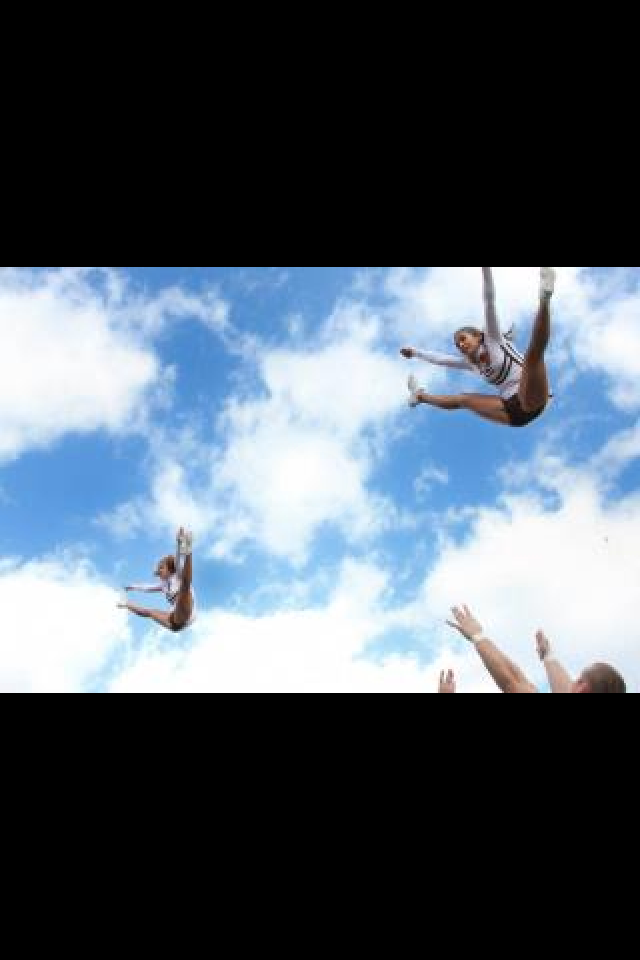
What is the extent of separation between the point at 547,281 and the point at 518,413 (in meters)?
1.43

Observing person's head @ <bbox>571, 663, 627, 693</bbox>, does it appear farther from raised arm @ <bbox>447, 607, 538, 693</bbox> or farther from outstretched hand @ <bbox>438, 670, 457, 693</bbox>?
outstretched hand @ <bbox>438, 670, 457, 693</bbox>

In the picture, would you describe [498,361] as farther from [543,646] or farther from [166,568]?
[166,568]

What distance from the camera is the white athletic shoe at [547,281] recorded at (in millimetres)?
3766

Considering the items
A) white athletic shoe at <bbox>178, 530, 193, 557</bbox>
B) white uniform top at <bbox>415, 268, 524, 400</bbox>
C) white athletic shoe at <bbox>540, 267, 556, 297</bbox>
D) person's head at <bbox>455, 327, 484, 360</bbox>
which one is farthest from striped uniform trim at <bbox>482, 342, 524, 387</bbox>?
white athletic shoe at <bbox>178, 530, 193, 557</bbox>

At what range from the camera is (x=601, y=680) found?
2.07m

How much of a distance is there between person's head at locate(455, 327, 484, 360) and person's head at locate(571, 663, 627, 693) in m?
3.38

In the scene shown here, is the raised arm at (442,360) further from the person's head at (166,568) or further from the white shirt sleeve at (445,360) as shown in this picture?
the person's head at (166,568)

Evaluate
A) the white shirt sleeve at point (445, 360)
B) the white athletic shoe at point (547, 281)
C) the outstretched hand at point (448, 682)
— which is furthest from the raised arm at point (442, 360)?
the outstretched hand at point (448, 682)

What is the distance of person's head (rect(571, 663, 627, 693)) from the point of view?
2.06 m

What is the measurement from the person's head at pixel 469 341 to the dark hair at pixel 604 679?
338cm

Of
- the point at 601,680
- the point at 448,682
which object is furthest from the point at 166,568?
the point at 601,680
